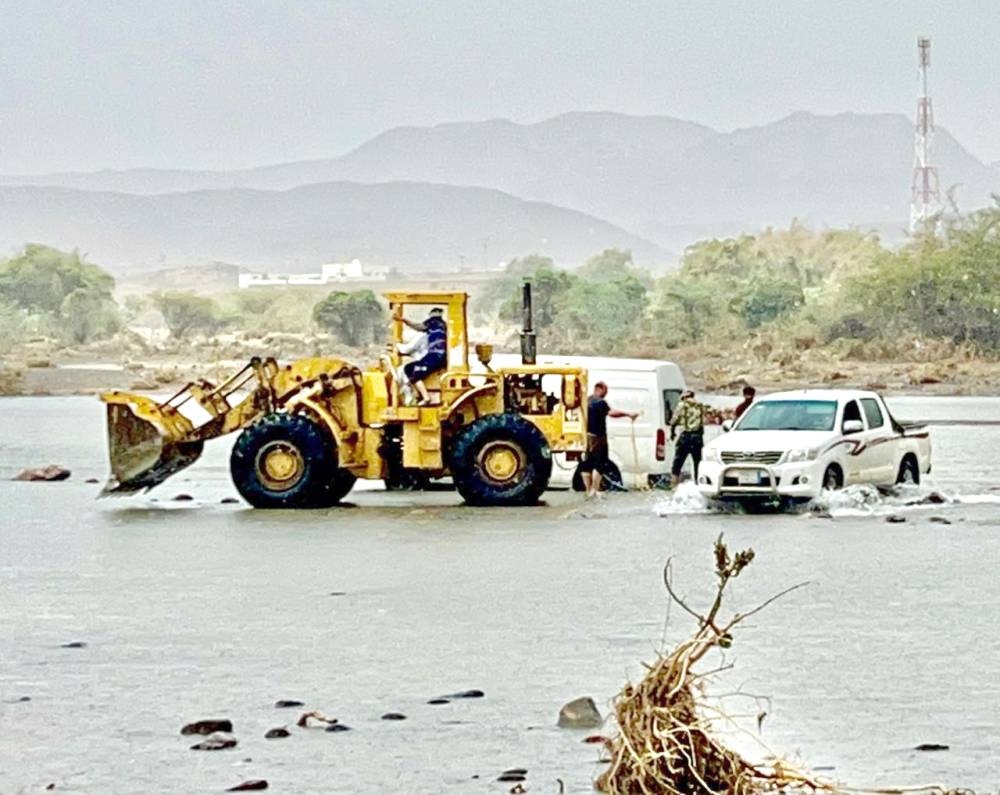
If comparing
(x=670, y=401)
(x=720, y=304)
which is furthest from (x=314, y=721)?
(x=720, y=304)

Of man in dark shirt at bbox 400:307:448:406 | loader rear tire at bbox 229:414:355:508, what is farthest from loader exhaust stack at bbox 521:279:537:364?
loader rear tire at bbox 229:414:355:508

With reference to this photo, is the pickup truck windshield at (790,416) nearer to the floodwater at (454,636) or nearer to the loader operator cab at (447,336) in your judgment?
the floodwater at (454,636)

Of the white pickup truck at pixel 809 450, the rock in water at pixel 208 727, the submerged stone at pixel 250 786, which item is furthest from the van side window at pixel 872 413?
the submerged stone at pixel 250 786

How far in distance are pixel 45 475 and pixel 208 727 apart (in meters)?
28.4

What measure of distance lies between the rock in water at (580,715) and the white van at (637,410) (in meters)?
19.4

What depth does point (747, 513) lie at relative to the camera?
3086 cm

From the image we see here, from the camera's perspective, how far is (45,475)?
41.6 meters

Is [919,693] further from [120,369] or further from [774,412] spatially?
[120,369]

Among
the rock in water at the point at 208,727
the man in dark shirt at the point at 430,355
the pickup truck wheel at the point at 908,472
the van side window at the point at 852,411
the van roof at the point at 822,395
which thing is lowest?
the rock in water at the point at 208,727

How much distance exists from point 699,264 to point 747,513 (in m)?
154

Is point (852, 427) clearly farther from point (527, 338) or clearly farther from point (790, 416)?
point (527, 338)

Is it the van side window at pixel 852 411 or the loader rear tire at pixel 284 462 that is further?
the van side window at pixel 852 411

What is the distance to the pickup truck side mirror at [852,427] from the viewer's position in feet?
102

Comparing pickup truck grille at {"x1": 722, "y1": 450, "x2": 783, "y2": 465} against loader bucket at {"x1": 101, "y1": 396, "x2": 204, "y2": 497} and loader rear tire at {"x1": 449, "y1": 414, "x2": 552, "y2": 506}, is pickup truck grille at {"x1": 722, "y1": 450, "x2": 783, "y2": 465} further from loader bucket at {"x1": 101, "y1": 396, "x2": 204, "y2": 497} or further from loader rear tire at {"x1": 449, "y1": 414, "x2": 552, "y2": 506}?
loader bucket at {"x1": 101, "y1": 396, "x2": 204, "y2": 497}
